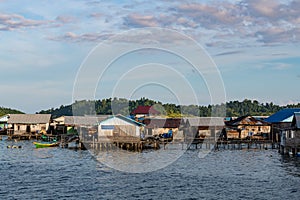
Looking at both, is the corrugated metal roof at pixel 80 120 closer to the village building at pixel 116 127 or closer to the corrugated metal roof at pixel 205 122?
the corrugated metal roof at pixel 205 122

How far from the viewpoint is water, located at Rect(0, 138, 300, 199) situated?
27950 millimetres

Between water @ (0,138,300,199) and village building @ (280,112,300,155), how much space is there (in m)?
2.89

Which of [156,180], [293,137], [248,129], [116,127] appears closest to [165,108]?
[248,129]

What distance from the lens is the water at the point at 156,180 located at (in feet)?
91.7

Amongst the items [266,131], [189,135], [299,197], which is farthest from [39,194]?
[266,131]

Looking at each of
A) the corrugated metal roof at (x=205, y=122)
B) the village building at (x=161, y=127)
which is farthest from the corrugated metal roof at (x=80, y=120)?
the corrugated metal roof at (x=205, y=122)

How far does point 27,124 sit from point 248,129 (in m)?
41.7

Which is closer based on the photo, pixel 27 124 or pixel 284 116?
pixel 284 116

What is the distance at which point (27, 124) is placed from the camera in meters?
88.8

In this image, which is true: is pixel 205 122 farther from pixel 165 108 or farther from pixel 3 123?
pixel 165 108

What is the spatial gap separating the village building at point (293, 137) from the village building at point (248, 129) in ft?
67.8

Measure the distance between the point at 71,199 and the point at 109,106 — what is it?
132437 millimetres

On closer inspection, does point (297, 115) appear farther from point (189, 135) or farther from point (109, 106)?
point (109, 106)

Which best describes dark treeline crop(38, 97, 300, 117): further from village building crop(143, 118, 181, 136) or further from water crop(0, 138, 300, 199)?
water crop(0, 138, 300, 199)
